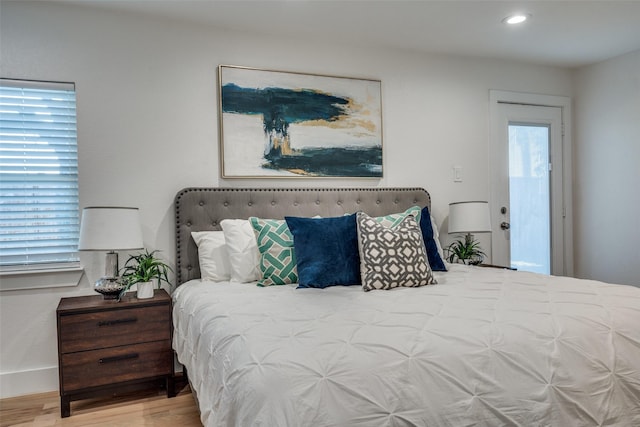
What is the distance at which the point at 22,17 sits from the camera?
264 centimetres

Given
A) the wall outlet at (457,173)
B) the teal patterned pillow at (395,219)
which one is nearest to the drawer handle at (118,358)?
the teal patterned pillow at (395,219)

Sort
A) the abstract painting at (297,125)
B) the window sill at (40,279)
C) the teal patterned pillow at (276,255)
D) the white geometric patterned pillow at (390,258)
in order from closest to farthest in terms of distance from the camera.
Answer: the white geometric patterned pillow at (390,258) < the teal patterned pillow at (276,255) < the window sill at (40,279) < the abstract painting at (297,125)

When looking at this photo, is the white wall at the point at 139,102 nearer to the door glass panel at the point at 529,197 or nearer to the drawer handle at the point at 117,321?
the drawer handle at the point at 117,321

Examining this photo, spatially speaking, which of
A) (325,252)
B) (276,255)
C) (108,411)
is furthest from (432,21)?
(108,411)

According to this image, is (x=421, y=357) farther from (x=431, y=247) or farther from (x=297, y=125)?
(x=297, y=125)

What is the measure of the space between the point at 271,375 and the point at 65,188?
7.40 ft

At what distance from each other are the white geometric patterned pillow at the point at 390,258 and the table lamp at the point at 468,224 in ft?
3.57

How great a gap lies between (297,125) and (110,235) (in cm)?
150

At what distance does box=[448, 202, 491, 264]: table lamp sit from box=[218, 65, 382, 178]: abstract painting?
70cm

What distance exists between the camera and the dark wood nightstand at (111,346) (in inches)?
92.2

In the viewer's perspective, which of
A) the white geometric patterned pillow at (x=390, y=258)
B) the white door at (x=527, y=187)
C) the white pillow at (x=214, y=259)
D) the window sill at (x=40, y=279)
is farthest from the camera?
the white door at (x=527, y=187)

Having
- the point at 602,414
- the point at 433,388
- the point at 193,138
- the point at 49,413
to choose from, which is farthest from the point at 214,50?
the point at 602,414

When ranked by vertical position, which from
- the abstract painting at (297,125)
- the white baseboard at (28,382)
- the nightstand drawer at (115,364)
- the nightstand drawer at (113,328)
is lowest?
the white baseboard at (28,382)

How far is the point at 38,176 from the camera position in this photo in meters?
2.72
